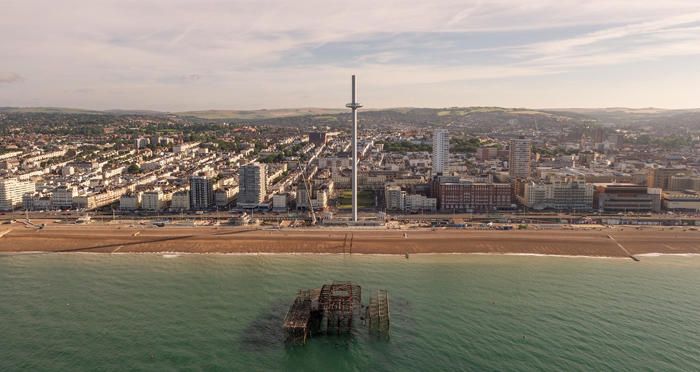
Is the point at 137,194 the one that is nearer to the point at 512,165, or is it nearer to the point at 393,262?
the point at 393,262

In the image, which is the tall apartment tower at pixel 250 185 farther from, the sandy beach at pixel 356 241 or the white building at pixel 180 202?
the sandy beach at pixel 356 241

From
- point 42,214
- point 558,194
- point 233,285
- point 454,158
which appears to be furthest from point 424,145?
point 233,285

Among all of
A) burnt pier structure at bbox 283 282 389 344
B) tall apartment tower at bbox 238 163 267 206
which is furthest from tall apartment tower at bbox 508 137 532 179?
burnt pier structure at bbox 283 282 389 344

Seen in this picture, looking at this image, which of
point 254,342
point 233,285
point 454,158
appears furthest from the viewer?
point 454,158

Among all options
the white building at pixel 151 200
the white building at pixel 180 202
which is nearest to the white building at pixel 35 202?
the white building at pixel 151 200

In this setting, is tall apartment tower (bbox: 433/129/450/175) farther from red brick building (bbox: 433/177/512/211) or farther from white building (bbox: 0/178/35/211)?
white building (bbox: 0/178/35/211)

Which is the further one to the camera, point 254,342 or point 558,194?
point 558,194
